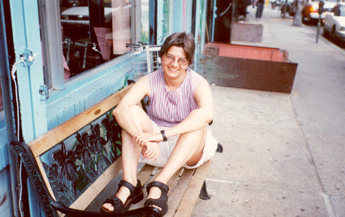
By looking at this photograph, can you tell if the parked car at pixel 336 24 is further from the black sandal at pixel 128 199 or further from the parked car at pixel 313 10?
the black sandal at pixel 128 199

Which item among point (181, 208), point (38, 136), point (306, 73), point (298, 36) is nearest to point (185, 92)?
point (181, 208)

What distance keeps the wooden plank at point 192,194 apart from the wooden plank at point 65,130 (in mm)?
795

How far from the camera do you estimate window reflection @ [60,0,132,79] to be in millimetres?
3742

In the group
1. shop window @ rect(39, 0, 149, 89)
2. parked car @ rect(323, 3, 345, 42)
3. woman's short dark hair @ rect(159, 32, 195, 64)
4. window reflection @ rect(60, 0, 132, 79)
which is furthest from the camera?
parked car @ rect(323, 3, 345, 42)

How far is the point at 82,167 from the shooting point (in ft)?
7.41

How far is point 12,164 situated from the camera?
1.91m

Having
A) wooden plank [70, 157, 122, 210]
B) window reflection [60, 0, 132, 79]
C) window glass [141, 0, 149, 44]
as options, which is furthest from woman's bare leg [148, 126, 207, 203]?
window glass [141, 0, 149, 44]

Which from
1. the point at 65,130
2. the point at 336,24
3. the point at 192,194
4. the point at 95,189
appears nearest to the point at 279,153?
the point at 192,194

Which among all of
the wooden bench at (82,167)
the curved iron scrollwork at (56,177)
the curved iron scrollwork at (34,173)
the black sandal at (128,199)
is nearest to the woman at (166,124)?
the black sandal at (128,199)

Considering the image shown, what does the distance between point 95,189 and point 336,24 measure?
46.4 feet

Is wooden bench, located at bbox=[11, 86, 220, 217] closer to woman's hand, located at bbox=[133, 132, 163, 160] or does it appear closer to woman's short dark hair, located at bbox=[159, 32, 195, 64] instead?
woman's hand, located at bbox=[133, 132, 163, 160]

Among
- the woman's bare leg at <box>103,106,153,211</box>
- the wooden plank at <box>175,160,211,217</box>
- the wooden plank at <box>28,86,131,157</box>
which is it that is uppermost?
the wooden plank at <box>28,86,131,157</box>

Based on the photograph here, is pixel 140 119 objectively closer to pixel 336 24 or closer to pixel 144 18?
pixel 144 18

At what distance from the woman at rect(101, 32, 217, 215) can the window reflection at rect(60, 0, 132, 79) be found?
1.18m
